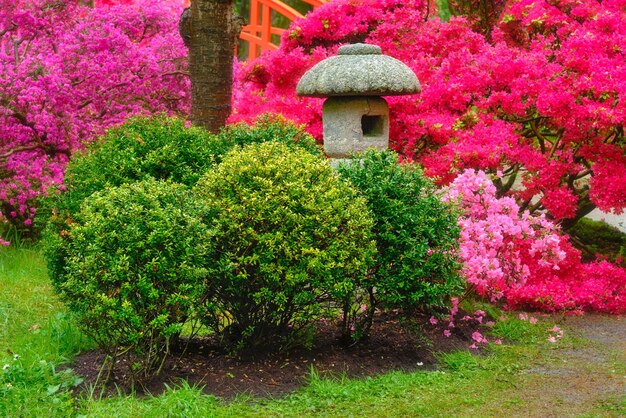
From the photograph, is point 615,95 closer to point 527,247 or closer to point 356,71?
point 527,247

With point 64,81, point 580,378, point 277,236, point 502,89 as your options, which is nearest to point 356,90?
point 502,89

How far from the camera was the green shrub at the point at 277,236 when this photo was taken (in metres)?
4.97

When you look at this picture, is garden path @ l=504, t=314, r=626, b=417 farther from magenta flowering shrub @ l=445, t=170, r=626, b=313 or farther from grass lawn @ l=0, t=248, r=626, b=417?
magenta flowering shrub @ l=445, t=170, r=626, b=313

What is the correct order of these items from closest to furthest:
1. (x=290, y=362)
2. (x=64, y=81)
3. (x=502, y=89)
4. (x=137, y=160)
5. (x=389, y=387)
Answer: (x=389, y=387) < (x=290, y=362) < (x=137, y=160) < (x=502, y=89) < (x=64, y=81)

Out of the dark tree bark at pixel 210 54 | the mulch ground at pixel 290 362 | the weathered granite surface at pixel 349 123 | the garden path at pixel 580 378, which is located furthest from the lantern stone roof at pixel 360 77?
the garden path at pixel 580 378

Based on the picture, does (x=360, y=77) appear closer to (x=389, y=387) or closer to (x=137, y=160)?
(x=137, y=160)

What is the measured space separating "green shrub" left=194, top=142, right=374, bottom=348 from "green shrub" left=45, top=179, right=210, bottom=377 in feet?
0.86

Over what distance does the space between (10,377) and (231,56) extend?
11.9ft

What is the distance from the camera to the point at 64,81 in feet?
26.6

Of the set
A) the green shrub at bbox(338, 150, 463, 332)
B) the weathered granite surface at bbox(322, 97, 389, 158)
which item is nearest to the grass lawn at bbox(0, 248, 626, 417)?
the green shrub at bbox(338, 150, 463, 332)

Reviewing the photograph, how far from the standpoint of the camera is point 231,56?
761cm

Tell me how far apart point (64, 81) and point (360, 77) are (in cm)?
294

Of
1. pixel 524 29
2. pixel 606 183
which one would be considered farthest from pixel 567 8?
pixel 606 183

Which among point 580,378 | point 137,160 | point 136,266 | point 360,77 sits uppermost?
point 360,77
